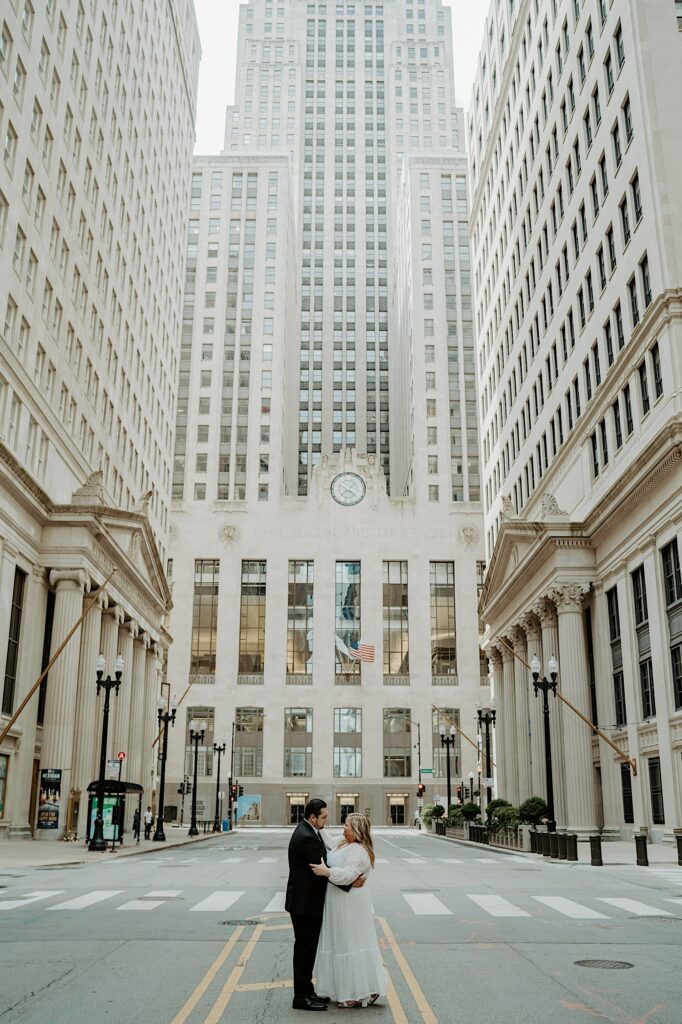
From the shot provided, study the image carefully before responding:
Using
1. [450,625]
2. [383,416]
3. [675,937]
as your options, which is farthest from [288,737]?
[675,937]

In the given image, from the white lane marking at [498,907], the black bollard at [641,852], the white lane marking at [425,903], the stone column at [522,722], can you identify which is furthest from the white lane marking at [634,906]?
the stone column at [522,722]

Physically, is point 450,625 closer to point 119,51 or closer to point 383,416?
point 383,416

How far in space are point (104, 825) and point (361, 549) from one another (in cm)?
7228

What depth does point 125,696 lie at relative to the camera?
58562 millimetres

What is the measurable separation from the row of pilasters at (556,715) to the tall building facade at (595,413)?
0.11m

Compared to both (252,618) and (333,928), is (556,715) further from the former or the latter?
(252,618)

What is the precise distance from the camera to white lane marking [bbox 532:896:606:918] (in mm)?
15094

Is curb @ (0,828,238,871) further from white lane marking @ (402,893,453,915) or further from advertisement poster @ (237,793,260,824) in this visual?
advertisement poster @ (237,793,260,824)

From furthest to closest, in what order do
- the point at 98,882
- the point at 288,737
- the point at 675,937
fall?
the point at 288,737
the point at 98,882
the point at 675,937

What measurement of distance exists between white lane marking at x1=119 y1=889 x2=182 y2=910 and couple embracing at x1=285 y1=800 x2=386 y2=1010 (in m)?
8.21

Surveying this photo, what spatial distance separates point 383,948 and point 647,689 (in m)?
31.3

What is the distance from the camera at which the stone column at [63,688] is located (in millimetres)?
43125

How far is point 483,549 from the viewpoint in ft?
348

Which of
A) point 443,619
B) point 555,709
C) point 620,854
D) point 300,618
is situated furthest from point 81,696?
point 443,619
